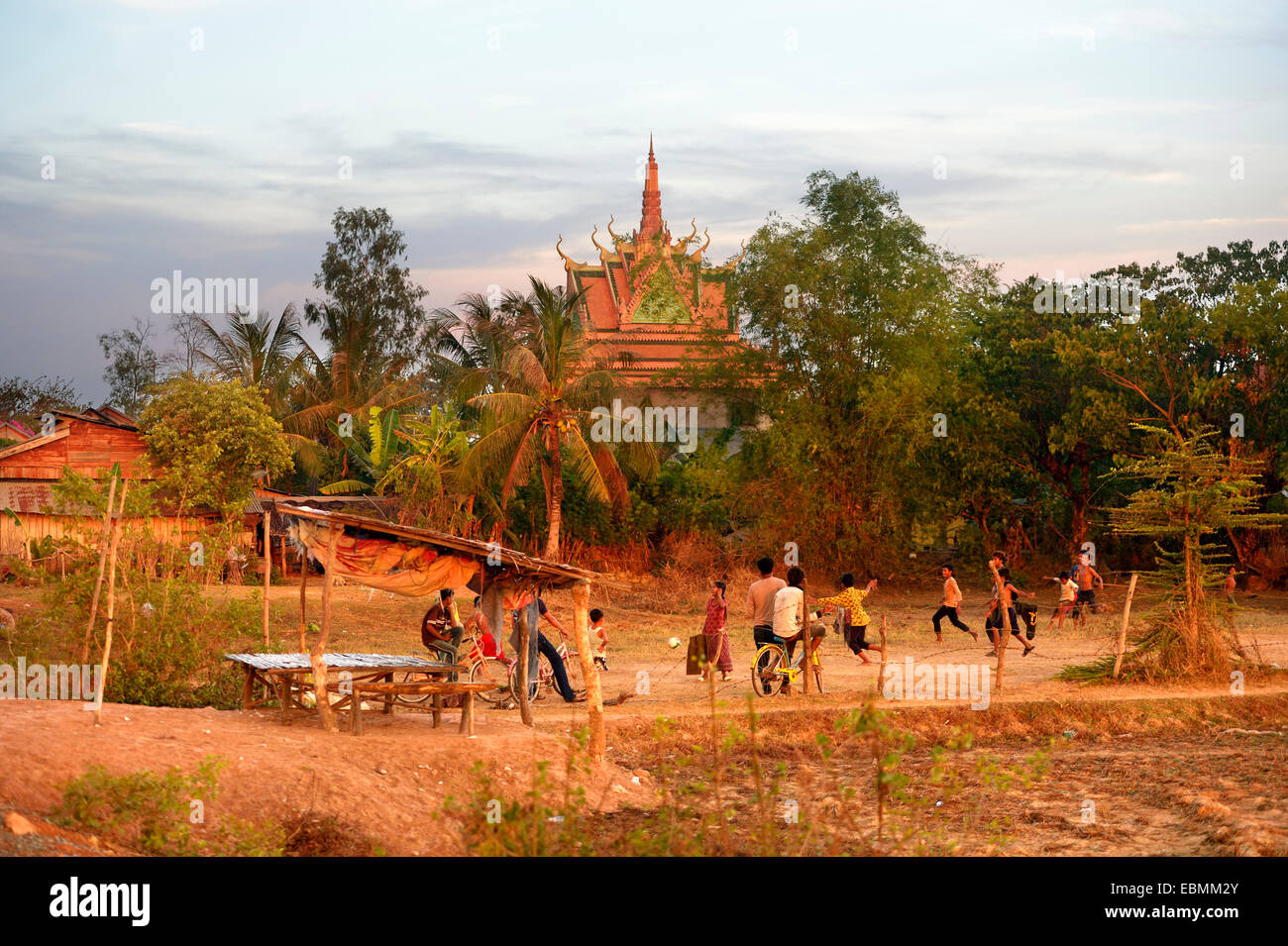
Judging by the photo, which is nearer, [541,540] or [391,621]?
[391,621]

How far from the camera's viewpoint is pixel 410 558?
10.8 m

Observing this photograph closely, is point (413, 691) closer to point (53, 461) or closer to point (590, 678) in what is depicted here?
point (590, 678)

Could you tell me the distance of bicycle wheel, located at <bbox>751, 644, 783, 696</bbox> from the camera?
43.1 ft

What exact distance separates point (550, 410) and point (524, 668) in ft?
47.5

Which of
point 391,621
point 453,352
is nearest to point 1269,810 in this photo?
point 391,621

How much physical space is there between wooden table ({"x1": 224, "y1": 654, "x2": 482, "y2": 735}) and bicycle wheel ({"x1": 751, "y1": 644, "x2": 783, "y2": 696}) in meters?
3.63

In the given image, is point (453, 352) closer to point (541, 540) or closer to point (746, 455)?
point (541, 540)

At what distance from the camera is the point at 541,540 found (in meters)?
29.1

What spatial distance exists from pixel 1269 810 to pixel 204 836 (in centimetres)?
838

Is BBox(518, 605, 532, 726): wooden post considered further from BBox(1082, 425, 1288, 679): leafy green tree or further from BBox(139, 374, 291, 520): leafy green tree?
BBox(139, 374, 291, 520): leafy green tree

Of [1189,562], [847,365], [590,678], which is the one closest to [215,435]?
[847,365]

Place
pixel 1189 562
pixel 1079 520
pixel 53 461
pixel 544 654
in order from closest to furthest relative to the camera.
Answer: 1. pixel 544 654
2. pixel 1189 562
3. pixel 53 461
4. pixel 1079 520

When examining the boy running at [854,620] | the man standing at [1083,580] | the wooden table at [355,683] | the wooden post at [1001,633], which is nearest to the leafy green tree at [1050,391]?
the man standing at [1083,580]

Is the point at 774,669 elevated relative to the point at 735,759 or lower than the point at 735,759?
elevated
